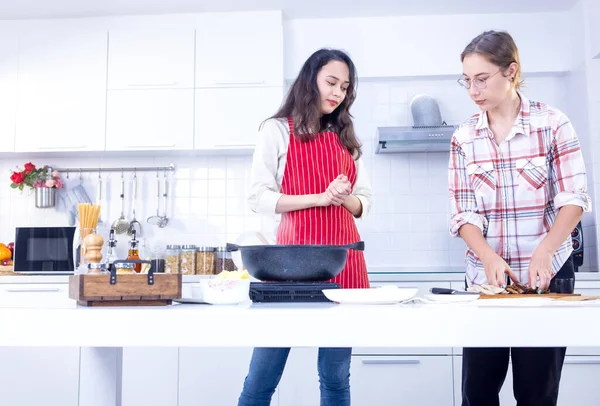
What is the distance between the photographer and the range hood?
129 inches

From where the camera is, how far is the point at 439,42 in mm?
3576

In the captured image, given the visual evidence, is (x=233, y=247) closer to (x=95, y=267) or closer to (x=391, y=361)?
(x=95, y=267)

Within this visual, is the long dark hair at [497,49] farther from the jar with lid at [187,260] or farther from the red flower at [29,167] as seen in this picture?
the red flower at [29,167]

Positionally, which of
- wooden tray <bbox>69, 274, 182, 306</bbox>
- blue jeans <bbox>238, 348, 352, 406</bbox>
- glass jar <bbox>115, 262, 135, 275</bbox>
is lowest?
blue jeans <bbox>238, 348, 352, 406</bbox>

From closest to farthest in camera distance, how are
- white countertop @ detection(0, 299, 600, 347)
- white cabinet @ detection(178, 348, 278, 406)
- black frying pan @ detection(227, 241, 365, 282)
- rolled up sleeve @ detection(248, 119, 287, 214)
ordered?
white countertop @ detection(0, 299, 600, 347) → black frying pan @ detection(227, 241, 365, 282) → rolled up sleeve @ detection(248, 119, 287, 214) → white cabinet @ detection(178, 348, 278, 406)

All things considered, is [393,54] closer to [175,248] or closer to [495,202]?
[175,248]

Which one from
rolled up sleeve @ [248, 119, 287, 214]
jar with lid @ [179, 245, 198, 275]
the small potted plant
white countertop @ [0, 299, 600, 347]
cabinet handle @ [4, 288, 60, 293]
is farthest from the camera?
the small potted plant

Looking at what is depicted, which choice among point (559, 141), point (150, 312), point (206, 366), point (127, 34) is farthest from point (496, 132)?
point (127, 34)

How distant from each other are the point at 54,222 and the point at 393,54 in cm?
223

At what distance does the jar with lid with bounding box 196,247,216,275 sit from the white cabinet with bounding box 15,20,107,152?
84cm

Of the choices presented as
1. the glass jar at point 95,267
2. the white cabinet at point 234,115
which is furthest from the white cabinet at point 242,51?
the glass jar at point 95,267

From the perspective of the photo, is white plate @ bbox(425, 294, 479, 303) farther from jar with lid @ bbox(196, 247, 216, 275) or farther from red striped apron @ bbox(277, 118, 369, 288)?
jar with lid @ bbox(196, 247, 216, 275)

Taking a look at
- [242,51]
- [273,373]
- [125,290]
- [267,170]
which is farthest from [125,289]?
[242,51]

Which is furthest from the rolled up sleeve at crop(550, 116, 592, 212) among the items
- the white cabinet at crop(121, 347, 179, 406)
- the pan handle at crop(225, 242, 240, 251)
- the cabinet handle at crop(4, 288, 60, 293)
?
the cabinet handle at crop(4, 288, 60, 293)
